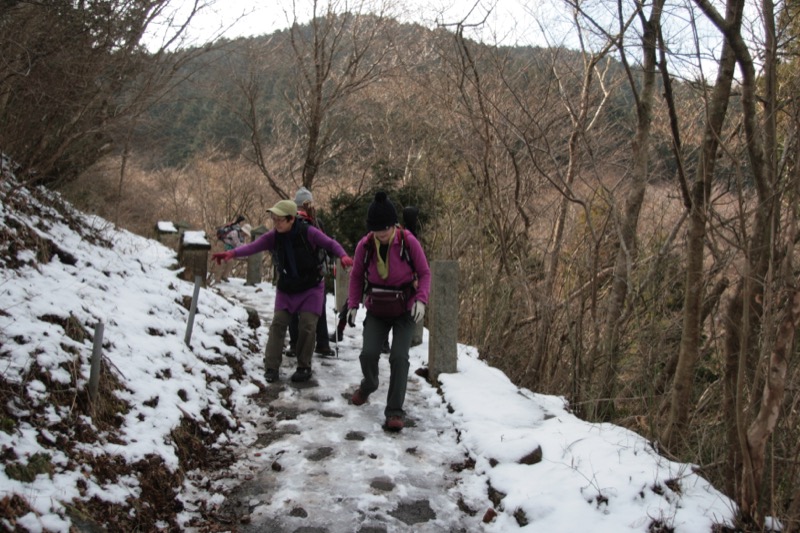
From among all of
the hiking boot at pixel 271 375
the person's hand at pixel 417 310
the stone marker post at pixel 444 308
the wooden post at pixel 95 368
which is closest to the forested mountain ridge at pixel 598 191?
the stone marker post at pixel 444 308

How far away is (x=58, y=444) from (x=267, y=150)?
2460cm

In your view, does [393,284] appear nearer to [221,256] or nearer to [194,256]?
[221,256]

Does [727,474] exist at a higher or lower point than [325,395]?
higher

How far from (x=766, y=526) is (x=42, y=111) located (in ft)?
25.5

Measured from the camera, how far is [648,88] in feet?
20.4

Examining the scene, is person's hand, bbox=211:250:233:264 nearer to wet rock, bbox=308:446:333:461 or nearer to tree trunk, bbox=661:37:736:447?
wet rock, bbox=308:446:333:461

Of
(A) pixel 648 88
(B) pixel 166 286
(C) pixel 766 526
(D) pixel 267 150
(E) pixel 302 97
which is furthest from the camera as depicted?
(D) pixel 267 150

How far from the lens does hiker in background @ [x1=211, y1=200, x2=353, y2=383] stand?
5617 millimetres

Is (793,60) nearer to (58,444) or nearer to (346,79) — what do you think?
(58,444)

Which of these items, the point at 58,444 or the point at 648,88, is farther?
the point at 648,88

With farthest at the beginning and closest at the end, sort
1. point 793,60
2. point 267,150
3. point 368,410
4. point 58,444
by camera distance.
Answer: point 267,150
point 368,410
point 793,60
point 58,444

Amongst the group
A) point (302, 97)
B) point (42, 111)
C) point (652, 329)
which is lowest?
point (652, 329)

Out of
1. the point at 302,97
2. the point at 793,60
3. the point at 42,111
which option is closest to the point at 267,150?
the point at 302,97

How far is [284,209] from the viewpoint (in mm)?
5477
